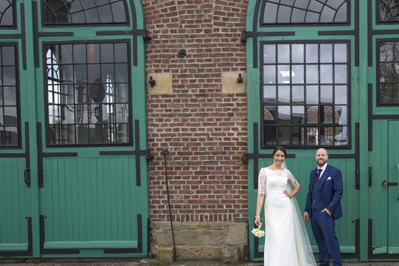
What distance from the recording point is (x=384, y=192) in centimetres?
524

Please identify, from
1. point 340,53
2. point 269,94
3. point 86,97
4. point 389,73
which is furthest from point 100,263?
point 389,73

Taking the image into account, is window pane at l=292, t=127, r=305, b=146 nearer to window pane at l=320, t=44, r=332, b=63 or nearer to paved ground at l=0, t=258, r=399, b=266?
window pane at l=320, t=44, r=332, b=63

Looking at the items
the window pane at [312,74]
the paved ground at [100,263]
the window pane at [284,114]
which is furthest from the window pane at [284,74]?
the paved ground at [100,263]

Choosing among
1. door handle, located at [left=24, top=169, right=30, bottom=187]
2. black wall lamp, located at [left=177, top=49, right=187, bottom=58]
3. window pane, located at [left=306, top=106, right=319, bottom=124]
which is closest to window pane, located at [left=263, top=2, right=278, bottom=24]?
black wall lamp, located at [left=177, top=49, right=187, bottom=58]

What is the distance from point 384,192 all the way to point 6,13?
265 inches

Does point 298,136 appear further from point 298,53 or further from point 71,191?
point 71,191

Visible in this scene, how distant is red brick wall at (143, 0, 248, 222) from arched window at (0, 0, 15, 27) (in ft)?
7.21

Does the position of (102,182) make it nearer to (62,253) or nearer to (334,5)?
(62,253)

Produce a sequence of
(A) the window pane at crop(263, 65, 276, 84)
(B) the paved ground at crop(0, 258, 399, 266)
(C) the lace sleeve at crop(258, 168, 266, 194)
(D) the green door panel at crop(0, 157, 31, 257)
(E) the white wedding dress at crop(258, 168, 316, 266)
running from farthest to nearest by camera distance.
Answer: (D) the green door panel at crop(0, 157, 31, 257) → (A) the window pane at crop(263, 65, 276, 84) → (B) the paved ground at crop(0, 258, 399, 266) → (C) the lace sleeve at crop(258, 168, 266, 194) → (E) the white wedding dress at crop(258, 168, 316, 266)

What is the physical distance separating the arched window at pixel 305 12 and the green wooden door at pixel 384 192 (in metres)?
1.81

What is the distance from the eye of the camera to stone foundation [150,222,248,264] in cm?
531

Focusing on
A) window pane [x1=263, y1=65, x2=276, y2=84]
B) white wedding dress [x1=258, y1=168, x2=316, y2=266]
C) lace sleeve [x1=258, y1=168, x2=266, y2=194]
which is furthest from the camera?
window pane [x1=263, y1=65, x2=276, y2=84]

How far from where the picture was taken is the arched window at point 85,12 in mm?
5355

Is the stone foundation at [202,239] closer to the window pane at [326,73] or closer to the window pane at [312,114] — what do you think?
the window pane at [312,114]
